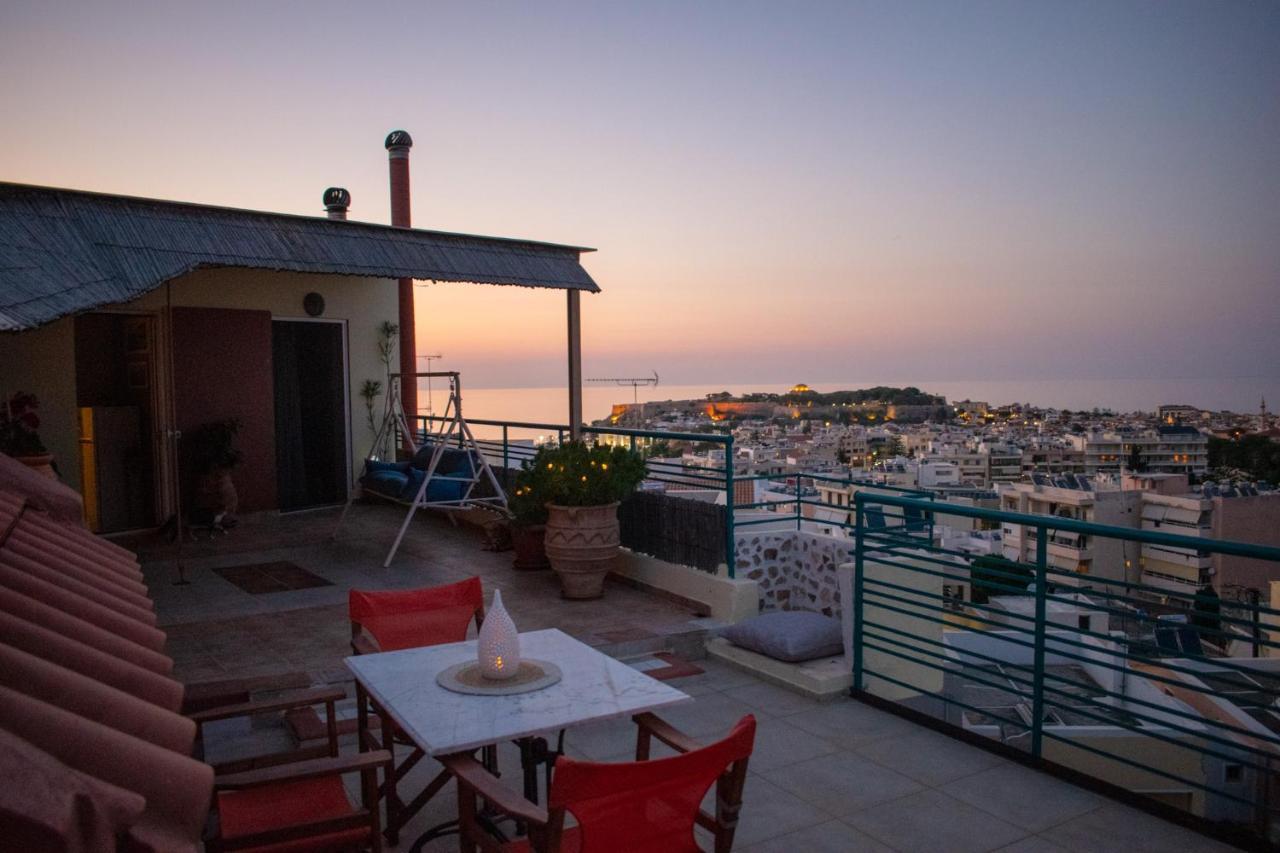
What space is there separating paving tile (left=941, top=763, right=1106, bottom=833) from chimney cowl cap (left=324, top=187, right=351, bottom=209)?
1033 centimetres

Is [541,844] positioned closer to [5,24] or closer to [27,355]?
[27,355]

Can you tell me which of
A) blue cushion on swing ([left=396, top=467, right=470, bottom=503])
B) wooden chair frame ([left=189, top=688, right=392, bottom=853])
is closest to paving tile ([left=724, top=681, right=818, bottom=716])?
wooden chair frame ([left=189, top=688, right=392, bottom=853])

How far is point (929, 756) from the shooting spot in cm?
409

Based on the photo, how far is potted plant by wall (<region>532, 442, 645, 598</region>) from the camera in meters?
6.41

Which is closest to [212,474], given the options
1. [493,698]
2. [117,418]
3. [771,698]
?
[117,418]

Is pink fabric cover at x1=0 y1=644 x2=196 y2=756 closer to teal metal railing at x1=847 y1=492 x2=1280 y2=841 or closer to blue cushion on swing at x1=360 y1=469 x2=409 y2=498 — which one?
teal metal railing at x1=847 y1=492 x2=1280 y2=841

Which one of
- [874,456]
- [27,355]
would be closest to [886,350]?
[874,456]

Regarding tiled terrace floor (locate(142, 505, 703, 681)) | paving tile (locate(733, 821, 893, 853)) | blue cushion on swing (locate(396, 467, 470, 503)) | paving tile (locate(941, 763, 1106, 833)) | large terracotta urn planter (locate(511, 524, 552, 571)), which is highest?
blue cushion on swing (locate(396, 467, 470, 503))

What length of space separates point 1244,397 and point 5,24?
22.2 meters

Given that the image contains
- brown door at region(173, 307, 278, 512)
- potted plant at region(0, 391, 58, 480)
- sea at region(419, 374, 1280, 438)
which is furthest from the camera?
sea at region(419, 374, 1280, 438)

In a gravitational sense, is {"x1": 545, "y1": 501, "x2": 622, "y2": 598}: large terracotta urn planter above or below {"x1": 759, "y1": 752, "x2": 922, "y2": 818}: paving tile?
above

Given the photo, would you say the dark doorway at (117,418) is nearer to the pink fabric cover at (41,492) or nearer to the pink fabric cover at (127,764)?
the pink fabric cover at (41,492)

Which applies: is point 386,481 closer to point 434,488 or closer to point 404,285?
point 434,488

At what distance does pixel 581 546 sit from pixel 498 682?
3.49 meters
